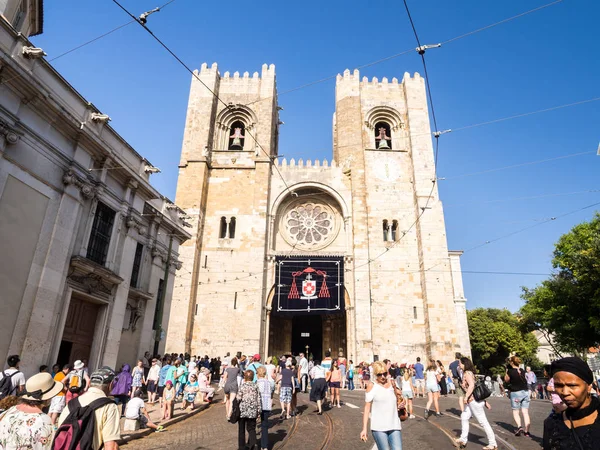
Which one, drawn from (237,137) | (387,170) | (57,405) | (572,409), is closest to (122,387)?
(57,405)

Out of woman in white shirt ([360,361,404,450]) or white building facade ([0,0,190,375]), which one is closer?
→ woman in white shirt ([360,361,404,450])

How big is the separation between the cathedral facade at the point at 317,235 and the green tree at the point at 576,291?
5558 millimetres

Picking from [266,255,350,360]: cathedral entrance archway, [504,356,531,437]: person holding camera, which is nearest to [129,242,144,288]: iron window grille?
[266,255,350,360]: cathedral entrance archway

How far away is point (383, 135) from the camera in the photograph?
28031 mm

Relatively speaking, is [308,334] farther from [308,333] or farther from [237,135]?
[237,135]

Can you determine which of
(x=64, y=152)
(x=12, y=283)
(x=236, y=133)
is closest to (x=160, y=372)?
(x=12, y=283)

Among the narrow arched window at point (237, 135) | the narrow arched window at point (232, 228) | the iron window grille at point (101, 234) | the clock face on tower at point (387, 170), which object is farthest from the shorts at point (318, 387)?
the narrow arched window at point (237, 135)

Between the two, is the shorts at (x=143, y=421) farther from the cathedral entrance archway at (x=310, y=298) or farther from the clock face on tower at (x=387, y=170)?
the clock face on tower at (x=387, y=170)

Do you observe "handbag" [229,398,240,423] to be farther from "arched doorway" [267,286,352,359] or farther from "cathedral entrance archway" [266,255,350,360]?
"arched doorway" [267,286,352,359]

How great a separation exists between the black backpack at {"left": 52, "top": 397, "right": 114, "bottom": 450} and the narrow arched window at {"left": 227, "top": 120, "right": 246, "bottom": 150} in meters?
25.2

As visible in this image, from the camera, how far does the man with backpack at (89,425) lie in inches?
107

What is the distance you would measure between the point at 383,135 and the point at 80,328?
74.6ft

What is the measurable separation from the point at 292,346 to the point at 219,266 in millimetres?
8405

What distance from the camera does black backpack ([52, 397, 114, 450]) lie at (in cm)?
271
